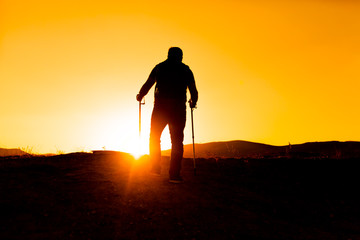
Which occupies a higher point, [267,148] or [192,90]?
[192,90]

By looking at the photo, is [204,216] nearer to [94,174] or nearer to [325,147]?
[94,174]

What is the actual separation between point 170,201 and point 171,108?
206 centimetres

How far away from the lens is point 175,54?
25.2 feet

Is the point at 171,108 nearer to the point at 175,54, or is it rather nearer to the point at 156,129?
the point at 156,129

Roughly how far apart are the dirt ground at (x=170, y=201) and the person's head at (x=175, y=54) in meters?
2.56

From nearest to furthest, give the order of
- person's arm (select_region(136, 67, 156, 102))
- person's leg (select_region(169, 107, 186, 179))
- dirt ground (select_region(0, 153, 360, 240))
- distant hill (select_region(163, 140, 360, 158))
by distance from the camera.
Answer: dirt ground (select_region(0, 153, 360, 240))
person's leg (select_region(169, 107, 186, 179))
person's arm (select_region(136, 67, 156, 102))
distant hill (select_region(163, 140, 360, 158))

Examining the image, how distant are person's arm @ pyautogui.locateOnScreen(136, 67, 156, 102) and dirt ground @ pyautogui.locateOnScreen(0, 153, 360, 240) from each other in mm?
A: 1705

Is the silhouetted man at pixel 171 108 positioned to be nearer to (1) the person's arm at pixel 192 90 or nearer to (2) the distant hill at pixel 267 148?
(1) the person's arm at pixel 192 90

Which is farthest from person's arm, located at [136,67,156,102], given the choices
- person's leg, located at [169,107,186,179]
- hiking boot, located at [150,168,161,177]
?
hiking boot, located at [150,168,161,177]

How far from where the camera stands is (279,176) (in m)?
9.18

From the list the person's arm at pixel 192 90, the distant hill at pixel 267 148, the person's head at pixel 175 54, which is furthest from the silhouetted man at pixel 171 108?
the distant hill at pixel 267 148

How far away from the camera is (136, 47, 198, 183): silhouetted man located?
757 centimetres

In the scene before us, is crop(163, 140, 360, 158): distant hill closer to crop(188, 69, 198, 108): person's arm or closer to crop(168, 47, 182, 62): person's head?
crop(188, 69, 198, 108): person's arm

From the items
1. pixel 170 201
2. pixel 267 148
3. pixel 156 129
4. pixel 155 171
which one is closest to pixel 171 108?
pixel 156 129
